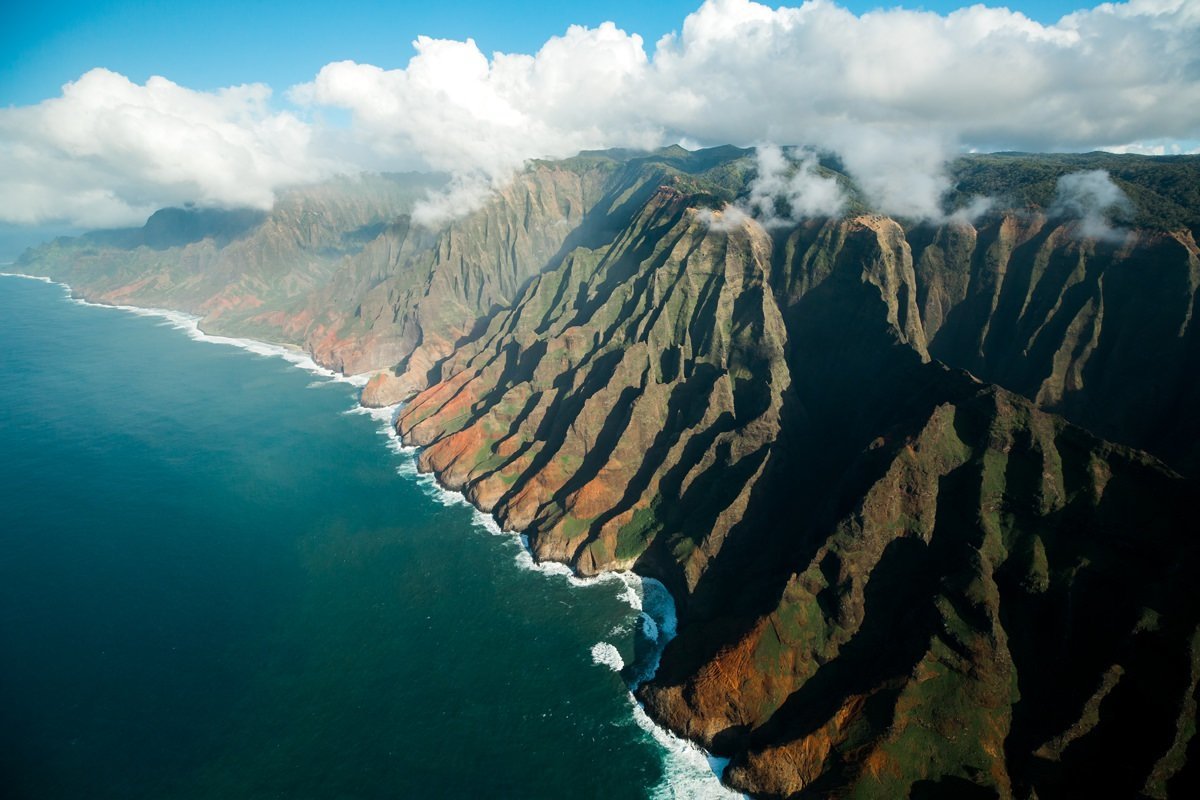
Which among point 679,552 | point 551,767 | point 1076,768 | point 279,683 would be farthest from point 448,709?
point 1076,768

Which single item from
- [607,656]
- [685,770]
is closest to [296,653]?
[607,656]

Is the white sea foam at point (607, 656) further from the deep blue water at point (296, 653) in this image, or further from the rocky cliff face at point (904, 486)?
the rocky cliff face at point (904, 486)

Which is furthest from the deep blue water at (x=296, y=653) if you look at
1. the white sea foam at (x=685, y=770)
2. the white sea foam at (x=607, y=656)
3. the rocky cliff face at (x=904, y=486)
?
the rocky cliff face at (x=904, y=486)

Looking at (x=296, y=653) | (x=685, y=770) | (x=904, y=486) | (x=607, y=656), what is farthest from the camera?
(x=296, y=653)

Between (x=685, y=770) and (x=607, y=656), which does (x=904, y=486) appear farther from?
(x=607, y=656)

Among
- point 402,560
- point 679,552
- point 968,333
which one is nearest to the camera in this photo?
point 679,552

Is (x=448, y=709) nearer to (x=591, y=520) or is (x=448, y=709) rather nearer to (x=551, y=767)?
(x=551, y=767)
